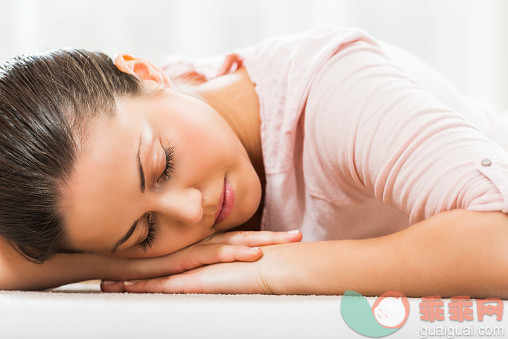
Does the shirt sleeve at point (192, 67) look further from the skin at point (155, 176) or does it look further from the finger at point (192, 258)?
the finger at point (192, 258)

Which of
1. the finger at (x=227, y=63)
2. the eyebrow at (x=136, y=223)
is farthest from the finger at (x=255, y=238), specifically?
the finger at (x=227, y=63)

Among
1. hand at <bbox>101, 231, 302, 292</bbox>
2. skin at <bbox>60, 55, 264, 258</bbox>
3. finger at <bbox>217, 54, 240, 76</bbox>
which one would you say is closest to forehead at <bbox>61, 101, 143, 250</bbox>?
skin at <bbox>60, 55, 264, 258</bbox>

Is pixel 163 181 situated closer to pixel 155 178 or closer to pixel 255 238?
pixel 155 178

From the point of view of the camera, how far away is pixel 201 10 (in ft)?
6.52

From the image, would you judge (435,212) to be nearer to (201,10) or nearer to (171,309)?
(171,309)

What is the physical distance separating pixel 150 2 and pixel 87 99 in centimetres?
130

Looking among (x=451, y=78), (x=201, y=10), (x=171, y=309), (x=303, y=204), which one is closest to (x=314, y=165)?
(x=303, y=204)

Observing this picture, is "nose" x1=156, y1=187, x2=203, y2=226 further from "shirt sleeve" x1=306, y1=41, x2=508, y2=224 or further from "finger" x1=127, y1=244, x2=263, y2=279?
"shirt sleeve" x1=306, y1=41, x2=508, y2=224

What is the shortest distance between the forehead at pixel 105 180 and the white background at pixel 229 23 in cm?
120

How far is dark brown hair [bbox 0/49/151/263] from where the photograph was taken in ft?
2.40

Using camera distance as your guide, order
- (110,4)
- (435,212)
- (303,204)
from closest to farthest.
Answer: (435,212) → (303,204) → (110,4)

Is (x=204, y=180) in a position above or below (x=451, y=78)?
above

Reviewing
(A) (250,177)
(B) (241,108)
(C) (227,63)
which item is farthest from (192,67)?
(A) (250,177)

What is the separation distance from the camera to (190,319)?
60 cm
